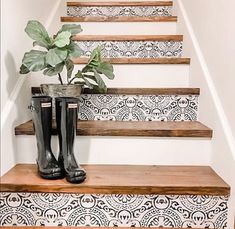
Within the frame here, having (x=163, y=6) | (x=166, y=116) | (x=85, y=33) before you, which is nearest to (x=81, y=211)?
(x=166, y=116)

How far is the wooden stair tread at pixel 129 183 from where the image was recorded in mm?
1140

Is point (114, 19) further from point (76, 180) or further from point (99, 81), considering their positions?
point (76, 180)

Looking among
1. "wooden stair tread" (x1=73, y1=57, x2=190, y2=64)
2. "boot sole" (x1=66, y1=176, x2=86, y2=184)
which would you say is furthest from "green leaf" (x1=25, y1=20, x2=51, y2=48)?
"boot sole" (x1=66, y1=176, x2=86, y2=184)

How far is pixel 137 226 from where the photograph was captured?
1163 millimetres

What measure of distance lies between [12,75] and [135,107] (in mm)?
633

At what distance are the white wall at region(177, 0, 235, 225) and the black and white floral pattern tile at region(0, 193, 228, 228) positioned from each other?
0.11 metres

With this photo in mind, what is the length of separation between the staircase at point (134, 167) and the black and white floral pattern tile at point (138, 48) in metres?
0.25

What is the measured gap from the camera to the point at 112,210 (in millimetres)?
1166

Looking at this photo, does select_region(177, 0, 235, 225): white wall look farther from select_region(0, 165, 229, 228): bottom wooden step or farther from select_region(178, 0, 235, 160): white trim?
select_region(0, 165, 229, 228): bottom wooden step

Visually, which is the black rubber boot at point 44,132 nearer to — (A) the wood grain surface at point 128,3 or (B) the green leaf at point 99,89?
(B) the green leaf at point 99,89

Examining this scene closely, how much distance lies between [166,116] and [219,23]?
20.5 inches

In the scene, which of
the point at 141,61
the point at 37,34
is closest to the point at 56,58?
the point at 37,34

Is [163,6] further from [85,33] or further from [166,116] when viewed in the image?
[166,116]

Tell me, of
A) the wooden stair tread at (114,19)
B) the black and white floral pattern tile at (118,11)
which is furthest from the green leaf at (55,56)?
the black and white floral pattern tile at (118,11)
